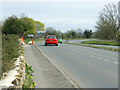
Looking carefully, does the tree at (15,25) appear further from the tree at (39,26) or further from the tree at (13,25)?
the tree at (39,26)

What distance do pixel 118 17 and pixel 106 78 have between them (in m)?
57.9

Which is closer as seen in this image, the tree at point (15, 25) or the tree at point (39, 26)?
the tree at point (15, 25)

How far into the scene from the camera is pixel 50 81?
8.74 metres

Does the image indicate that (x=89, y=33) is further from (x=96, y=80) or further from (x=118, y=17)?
(x=96, y=80)

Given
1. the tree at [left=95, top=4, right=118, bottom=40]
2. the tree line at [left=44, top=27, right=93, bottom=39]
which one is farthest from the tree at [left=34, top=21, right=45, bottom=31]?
the tree at [left=95, top=4, right=118, bottom=40]

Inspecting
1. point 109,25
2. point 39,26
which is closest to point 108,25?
point 109,25

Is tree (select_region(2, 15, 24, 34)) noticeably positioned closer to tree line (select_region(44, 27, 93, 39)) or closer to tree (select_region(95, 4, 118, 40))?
tree (select_region(95, 4, 118, 40))

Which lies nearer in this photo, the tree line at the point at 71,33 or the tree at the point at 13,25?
the tree at the point at 13,25

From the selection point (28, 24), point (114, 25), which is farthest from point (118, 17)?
point (28, 24)

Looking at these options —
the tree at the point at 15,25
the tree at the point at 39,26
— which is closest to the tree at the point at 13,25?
the tree at the point at 15,25

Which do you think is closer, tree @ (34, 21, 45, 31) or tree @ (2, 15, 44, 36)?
tree @ (2, 15, 44, 36)

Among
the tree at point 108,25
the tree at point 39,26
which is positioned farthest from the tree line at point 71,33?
the tree at point 108,25

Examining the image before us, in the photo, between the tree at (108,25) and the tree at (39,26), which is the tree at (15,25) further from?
the tree at (39,26)

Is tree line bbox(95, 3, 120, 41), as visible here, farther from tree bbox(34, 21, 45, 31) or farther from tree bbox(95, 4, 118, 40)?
tree bbox(34, 21, 45, 31)
